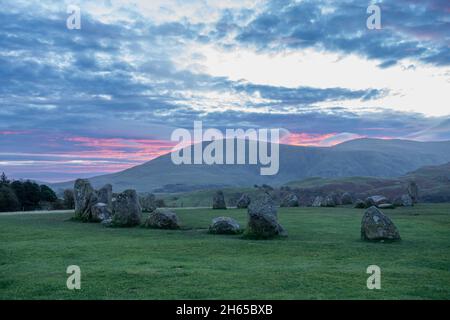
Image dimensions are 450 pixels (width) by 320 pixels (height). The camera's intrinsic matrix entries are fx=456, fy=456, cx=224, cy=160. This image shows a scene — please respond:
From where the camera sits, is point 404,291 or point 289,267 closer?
point 404,291

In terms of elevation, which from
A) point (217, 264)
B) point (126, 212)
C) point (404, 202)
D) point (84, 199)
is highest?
point (84, 199)

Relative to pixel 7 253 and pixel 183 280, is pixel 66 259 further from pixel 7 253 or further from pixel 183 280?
pixel 183 280

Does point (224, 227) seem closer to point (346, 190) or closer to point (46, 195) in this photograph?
point (46, 195)

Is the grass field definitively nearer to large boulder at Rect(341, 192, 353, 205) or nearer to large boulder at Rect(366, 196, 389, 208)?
large boulder at Rect(366, 196, 389, 208)

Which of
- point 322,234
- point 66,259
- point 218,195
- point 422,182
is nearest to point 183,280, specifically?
point 66,259

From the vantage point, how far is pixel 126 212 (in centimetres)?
3294

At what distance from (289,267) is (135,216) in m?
A: 18.6

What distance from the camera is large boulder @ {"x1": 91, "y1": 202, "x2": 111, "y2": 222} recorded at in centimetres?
3649

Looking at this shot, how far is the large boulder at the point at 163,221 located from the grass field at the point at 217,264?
2369 millimetres

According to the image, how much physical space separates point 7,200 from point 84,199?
19527 mm

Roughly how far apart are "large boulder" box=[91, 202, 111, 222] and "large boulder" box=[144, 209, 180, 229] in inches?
228

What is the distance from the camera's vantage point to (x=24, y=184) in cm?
5659

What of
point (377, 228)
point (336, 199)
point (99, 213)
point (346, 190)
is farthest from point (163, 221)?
point (346, 190)

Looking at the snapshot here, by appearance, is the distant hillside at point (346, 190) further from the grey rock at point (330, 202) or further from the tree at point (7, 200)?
the tree at point (7, 200)
